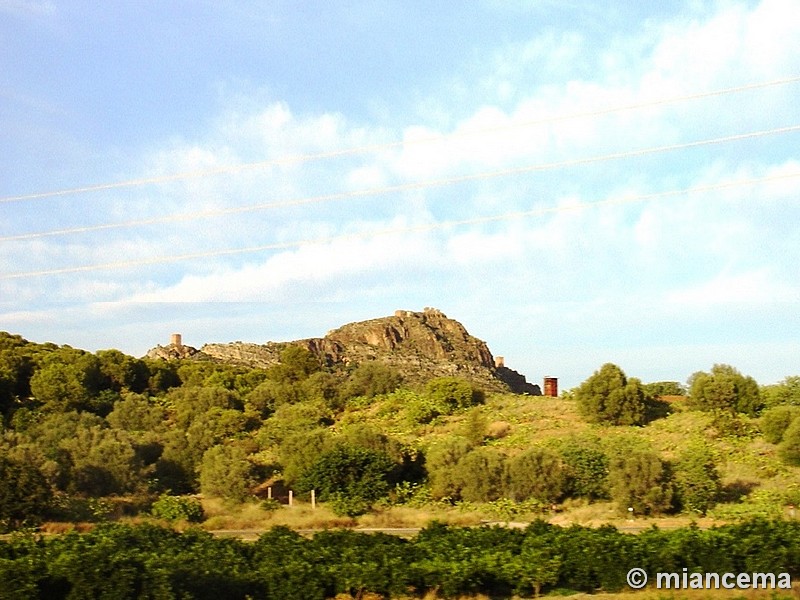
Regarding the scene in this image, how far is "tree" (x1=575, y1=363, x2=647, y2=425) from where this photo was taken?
5056 centimetres

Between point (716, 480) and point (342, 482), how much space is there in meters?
15.2

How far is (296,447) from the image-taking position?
41656 mm

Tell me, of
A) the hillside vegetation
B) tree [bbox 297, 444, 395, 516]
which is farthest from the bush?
tree [bbox 297, 444, 395, 516]

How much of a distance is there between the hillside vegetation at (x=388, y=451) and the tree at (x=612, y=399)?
0.09 m

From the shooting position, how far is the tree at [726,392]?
168 ft

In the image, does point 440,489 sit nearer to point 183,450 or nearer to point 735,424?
point 183,450

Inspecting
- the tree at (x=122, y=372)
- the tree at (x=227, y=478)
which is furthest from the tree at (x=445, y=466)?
the tree at (x=122, y=372)

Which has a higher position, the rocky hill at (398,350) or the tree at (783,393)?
the rocky hill at (398,350)

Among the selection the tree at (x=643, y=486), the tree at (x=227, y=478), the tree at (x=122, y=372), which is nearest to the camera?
the tree at (x=643, y=486)

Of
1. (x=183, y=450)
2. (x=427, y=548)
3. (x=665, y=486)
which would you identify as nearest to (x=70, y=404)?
(x=183, y=450)

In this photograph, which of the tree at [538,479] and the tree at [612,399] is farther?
the tree at [612,399]

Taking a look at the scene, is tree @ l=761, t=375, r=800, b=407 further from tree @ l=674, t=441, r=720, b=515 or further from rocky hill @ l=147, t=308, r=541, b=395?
rocky hill @ l=147, t=308, r=541, b=395

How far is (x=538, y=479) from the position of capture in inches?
1406

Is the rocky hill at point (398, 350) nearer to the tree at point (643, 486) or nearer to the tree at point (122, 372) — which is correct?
the tree at point (122, 372)
